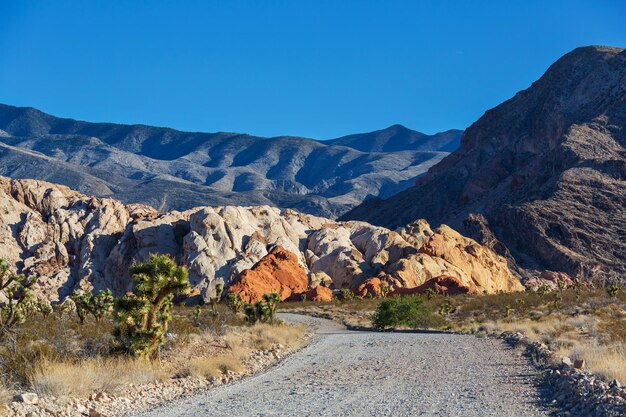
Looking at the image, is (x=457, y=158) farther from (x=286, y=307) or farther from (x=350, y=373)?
(x=350, y=373)

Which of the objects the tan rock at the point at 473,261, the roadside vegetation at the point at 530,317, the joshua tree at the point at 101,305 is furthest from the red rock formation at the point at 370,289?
the joshua tree at the point at 101,305

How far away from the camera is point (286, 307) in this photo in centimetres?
5853

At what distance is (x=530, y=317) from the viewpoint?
124 ft

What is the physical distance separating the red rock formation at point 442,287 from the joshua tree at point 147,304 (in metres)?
46.1

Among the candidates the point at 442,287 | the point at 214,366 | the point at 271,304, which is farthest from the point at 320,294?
the point at 214,366

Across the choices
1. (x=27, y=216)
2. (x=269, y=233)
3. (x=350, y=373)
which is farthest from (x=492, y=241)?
(x=350, y=373)

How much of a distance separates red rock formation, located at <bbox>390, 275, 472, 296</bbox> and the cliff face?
2381 cm

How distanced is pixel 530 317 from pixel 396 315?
7.44 metres

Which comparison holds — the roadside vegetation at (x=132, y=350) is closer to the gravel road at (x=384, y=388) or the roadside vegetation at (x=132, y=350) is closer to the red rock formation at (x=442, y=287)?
the gravel road at (x=384, y=388)

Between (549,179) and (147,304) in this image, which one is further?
(549,179)

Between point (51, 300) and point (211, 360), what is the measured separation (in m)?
55.6

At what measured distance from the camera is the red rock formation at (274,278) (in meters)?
62.4

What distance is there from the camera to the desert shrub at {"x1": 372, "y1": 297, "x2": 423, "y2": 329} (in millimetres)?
38094

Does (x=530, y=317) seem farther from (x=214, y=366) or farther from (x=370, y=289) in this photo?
(x=370, y=289)
